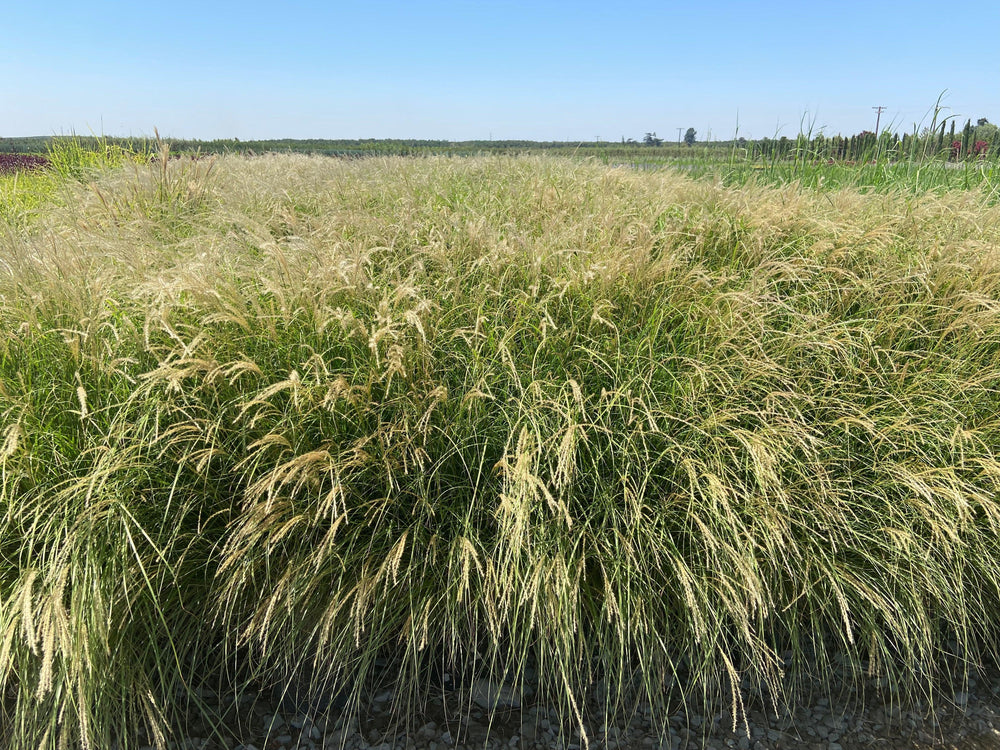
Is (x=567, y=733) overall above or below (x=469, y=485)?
below

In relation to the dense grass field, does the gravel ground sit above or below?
below

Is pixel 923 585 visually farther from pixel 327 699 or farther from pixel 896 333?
pixel 327 699

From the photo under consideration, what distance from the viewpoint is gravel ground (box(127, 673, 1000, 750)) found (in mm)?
1896

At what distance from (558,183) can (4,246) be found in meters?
3.05

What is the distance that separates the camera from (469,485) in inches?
79.0

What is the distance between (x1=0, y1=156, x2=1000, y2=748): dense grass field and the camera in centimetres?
177

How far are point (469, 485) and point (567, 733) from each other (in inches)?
31.5

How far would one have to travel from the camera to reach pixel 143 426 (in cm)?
190

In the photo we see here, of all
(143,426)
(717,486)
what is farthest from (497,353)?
(143,426)

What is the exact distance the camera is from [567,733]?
194 centimetres

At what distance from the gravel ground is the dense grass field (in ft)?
0.32

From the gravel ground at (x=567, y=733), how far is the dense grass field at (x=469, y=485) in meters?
0.10

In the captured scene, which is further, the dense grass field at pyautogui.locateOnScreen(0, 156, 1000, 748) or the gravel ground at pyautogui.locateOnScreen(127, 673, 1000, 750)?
the gravel ground at pyautogui.locateOnScreen(127, 673, 1000, 750)

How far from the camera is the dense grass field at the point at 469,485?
1.77 m
